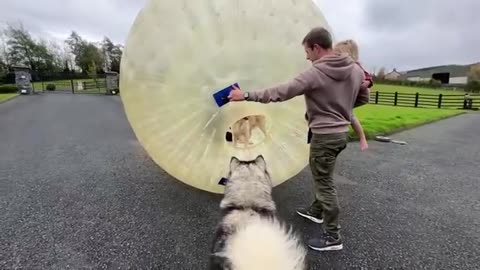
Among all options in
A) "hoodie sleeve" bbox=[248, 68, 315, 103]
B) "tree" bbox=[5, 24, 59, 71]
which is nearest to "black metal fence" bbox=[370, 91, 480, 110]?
"hoodie sleeve" bbox=[248, 68, 315, 103]

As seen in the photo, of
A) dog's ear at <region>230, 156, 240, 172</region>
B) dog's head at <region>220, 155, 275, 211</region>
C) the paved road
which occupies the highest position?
dog's ear at <region>230, 156, 240, 172</region>

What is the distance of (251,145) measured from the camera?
2.98 m

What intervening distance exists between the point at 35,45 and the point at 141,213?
5493cm

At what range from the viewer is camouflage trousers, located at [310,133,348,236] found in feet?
8.27

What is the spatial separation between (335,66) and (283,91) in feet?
1.66

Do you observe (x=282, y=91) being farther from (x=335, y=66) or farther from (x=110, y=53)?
(x=110, y=53)

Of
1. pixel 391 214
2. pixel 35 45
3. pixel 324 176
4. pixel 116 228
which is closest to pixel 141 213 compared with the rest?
pixel 116 228

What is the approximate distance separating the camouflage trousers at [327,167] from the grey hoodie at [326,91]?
79mm

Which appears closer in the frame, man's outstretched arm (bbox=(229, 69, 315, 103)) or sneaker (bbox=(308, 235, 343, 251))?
man's outstretched arm (bbox=(229, 69, 315, 103))

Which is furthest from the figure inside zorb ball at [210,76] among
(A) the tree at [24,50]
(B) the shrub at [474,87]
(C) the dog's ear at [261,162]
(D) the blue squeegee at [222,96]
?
(A) the tree at [24,50]

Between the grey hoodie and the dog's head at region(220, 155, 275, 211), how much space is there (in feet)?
2.03

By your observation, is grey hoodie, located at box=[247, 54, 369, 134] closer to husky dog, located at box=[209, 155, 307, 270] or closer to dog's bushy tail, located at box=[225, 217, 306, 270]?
husky dog, located at box=[209, 155, 307, 270]

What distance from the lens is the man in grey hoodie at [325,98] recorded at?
2.28 meters

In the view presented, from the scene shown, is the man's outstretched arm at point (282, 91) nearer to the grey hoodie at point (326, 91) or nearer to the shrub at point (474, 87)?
the grey hoodie at point (326, 91)
